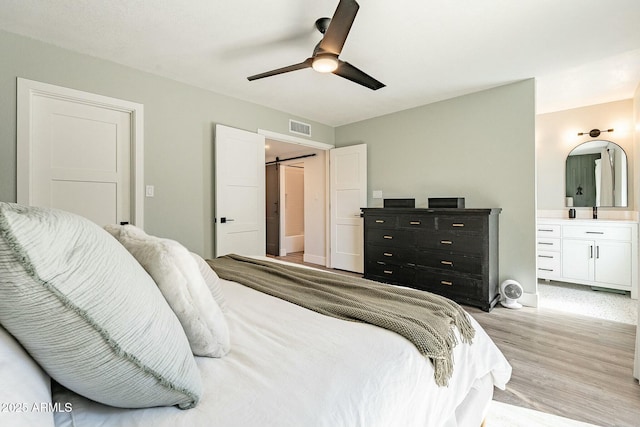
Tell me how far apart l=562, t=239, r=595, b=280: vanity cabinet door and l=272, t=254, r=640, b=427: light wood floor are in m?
1.25

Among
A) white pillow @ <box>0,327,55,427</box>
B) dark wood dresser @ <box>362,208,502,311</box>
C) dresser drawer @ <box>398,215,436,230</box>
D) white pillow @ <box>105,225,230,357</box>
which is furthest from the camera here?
dresser drawer @ <box>398,215,436,230</box>

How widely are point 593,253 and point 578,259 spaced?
0.18 m

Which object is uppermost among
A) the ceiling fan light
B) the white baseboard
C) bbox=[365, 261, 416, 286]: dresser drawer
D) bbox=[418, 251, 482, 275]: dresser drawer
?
the ceiling fan light

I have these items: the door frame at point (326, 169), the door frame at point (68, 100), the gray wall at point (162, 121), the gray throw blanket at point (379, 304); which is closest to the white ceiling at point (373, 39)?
the gray wall at point (162, 121)

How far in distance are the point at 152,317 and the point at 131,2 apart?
2.35 m

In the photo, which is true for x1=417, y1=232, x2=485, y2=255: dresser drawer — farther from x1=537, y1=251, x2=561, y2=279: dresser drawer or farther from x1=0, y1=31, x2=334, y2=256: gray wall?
x1=0, y1=31, x2=334, y2=256: gray wall

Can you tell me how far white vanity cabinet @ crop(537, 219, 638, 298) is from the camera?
3.52 metres

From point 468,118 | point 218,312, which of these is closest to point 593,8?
point 468,118

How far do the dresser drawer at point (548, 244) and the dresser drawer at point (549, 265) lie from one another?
2.2 inches

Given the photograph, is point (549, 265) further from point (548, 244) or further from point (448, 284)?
point (448, 284)

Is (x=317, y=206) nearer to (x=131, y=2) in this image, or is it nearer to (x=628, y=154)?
(x=131, y=2)

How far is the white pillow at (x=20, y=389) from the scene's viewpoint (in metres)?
0.43

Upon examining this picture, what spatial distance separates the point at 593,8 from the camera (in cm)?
207

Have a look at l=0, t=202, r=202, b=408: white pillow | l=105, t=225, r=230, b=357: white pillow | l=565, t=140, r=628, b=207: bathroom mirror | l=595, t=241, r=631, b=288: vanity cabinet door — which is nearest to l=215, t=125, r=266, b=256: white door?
l=105, t=225, r=230, b=357: white pillow
